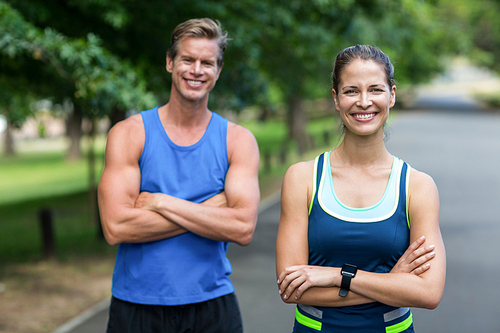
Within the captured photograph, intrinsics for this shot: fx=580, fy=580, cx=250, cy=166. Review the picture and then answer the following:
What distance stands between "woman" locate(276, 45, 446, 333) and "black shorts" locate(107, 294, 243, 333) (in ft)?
1.87

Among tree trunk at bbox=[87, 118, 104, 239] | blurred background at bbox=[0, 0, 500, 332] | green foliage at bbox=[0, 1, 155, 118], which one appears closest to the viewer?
green foliage at bbox=[0, 1, 155, 118]

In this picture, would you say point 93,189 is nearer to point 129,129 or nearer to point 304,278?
point 129,129

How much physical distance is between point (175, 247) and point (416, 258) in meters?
1.18

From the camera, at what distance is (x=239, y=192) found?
2.98m

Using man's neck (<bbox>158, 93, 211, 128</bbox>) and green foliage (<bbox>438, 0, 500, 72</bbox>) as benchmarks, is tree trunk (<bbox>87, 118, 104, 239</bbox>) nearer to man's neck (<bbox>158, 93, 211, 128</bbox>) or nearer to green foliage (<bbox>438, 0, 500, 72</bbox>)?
man's neck (<bbox>158, 93, 211, 128</bbox>)

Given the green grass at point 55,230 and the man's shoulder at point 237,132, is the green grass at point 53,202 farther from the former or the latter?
the man's shoulder at point 237,132

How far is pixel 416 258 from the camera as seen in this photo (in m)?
2.38

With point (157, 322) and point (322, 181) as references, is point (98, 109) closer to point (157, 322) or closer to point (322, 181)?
point (157, 322)

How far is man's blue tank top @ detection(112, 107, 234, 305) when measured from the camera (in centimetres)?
287

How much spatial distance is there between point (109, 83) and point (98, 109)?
2.85ft

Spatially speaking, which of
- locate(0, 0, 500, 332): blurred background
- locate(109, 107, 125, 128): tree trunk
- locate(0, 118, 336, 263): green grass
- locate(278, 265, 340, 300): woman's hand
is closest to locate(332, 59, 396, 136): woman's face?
locate(0, 0, 500, 332): blurred background

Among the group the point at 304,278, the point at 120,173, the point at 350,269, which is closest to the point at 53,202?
the point at 120,173

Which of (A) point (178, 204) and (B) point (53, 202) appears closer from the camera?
(A) point (178, 204)

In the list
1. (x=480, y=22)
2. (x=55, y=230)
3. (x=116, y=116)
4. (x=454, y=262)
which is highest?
(x=480, y=22)
